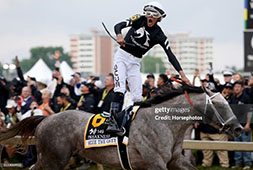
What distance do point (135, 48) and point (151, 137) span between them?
51.1 inches

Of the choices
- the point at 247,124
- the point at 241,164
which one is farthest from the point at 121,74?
the point at 241,164

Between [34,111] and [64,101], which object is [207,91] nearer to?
[64,101]

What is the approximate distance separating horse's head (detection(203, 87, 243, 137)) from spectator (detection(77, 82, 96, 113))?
194 inches

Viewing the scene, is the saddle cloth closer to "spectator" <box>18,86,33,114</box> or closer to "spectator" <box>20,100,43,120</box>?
"spectator" <box>20,100,43,120</box>

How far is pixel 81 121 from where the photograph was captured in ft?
23.9

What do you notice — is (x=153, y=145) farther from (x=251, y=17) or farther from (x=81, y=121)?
(x=251, y=17)

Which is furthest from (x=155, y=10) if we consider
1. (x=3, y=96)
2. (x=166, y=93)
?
(x=3, y=96)

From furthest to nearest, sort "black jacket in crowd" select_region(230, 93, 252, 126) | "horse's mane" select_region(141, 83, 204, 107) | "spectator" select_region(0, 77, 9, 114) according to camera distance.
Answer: "spectator" select_region(0, 77, 9, 114) < "black jacket in crowd" select_region(230, 93, 252, 126) < "horse's mane" select_region(141, 83, 204, 107)

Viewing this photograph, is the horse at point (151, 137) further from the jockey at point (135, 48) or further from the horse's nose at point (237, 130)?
the jockey at point (135, 48)

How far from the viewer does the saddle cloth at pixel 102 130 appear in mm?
6730

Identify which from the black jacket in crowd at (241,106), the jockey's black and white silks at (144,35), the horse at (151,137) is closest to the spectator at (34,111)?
the horse at (151,137)

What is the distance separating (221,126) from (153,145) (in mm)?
920

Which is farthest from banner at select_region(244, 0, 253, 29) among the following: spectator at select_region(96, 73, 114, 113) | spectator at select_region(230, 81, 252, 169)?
spectator at select_region(96, 73, 114, 113)

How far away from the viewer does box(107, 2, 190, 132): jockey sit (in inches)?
264
